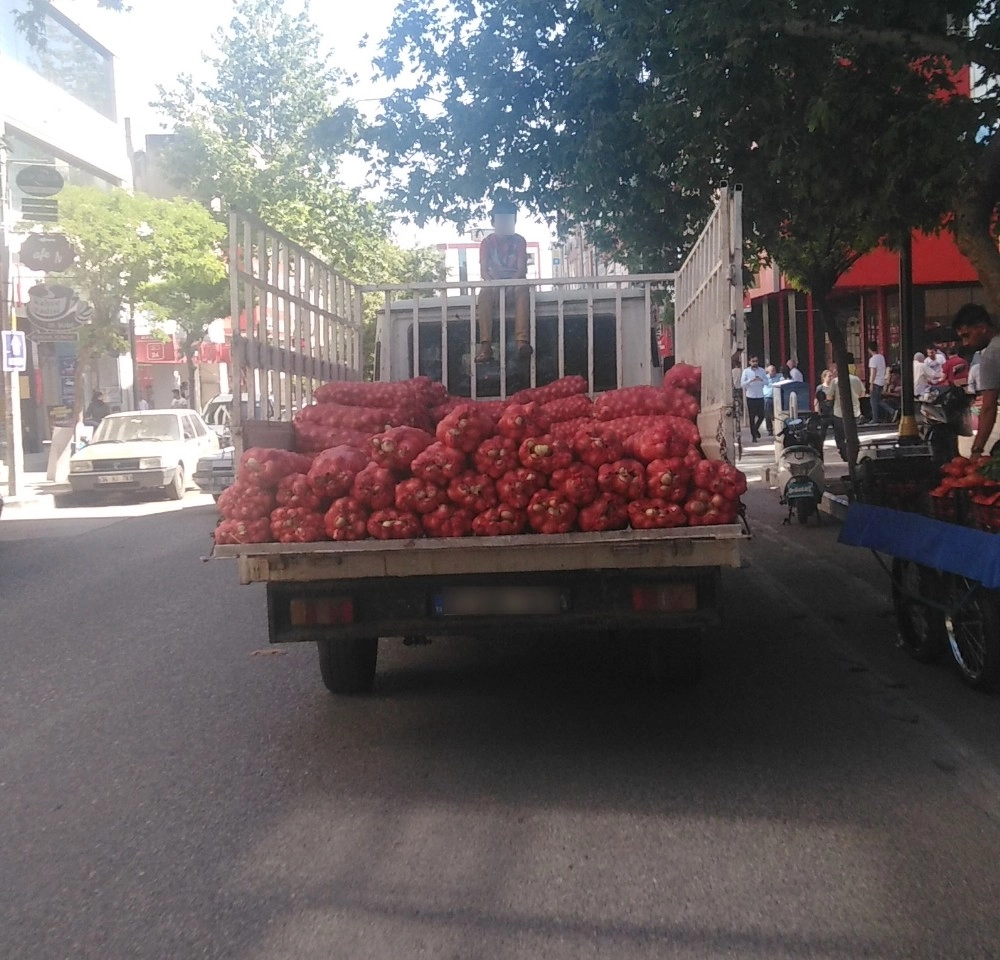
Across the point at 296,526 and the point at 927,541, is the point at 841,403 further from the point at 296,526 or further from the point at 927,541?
the point at 296,526

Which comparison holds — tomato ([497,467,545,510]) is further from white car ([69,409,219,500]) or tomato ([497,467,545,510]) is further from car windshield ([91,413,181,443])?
car windshield ([91,413,181,443])

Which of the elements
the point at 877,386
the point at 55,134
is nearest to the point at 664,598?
the point at 877,386

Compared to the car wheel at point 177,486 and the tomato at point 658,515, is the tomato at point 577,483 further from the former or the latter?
the car wheel at point 177,486

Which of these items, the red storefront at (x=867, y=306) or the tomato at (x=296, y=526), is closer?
the tomato at (x=296, y=526)

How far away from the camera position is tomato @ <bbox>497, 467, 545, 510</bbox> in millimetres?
4898

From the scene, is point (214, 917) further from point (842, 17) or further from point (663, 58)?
point (842, 17)

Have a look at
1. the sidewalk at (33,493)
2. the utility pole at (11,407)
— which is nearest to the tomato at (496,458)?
the sidewalk at (33,493)

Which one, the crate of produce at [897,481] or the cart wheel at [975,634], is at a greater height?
the crate of produce at [897,481]

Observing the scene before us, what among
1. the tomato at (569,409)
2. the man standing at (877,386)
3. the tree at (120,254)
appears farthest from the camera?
the tree at (120,254)

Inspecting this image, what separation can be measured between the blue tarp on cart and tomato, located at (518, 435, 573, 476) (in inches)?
79.4

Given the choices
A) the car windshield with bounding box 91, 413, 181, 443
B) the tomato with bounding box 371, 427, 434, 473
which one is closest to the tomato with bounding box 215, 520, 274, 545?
the tomato with bounding box 371, 427, 434, 473

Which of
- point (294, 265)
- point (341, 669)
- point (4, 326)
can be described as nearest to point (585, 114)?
point (294, 265)

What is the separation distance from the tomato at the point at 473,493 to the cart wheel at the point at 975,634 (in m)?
2.50

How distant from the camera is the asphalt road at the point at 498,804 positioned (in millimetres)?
3520
